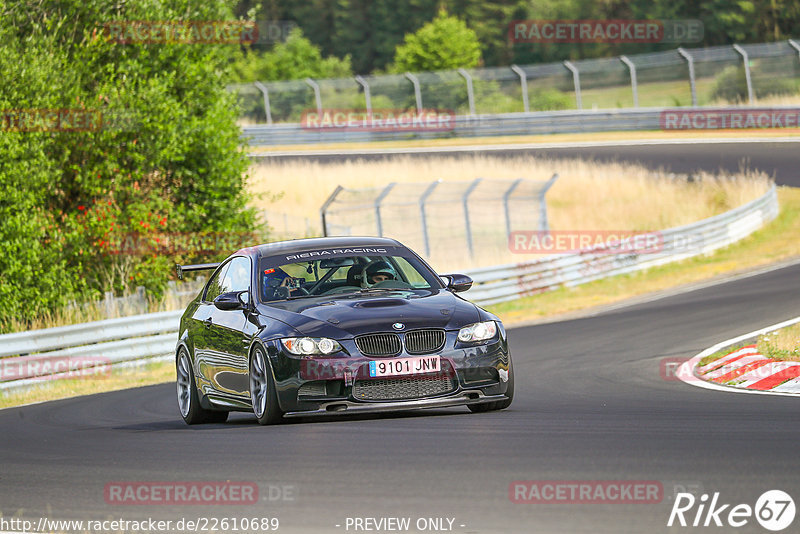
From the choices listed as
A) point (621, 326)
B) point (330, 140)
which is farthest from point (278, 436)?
point (330, 140)

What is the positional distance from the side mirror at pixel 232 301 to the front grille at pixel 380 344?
4.91 feet

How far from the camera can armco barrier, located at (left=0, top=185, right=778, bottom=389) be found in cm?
1747

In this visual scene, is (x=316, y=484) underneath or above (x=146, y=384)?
above

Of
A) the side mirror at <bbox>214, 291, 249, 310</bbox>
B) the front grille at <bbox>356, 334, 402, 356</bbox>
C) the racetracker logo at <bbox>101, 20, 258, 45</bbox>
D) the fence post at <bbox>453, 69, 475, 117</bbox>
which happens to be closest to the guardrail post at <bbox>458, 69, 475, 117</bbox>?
the fence post at <bbox>453, 69, 475, 117</bbox>

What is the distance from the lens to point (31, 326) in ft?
72.2

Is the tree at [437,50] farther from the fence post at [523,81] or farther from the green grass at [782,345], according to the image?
the green grass at [782,345]

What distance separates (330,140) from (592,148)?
12475mm

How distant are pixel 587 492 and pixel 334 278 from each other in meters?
4.60

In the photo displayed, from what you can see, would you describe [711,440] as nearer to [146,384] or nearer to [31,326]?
[146,384]

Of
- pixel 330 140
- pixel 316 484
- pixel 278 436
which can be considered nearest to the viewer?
pixel 316 484

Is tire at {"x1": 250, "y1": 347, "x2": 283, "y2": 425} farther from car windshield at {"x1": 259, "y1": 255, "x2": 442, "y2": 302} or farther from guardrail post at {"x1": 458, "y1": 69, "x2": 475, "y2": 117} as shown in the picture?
guardrail post at {"x1": 458, "y1": 69, "x2": 475, "y2": 117}

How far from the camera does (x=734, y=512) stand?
575cm

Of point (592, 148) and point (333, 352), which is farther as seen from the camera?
point (592, 148)

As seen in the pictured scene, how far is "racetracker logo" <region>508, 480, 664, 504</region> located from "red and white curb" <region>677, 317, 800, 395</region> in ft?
15.9
